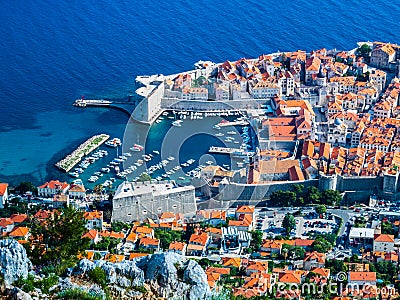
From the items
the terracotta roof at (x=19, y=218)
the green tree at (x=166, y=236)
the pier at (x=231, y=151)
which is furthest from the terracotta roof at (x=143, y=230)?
the pier at (x=231, y=151)

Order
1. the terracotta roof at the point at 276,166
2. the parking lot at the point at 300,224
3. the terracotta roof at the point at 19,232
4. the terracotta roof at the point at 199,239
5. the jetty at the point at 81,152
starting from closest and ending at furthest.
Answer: the terracotta roof at the point at 19,232 → the terracotta roof at the point at 199,239 → the parking lot at the point at 300,224 → the terracotta roof at the point at 276,166 → the jetty at the point at 81,152

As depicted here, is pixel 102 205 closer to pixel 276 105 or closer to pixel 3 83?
pixel 276 105

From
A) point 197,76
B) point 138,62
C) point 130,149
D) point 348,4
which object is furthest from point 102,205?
point 348,4

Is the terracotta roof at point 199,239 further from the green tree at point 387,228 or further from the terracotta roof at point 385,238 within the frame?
the green tree at point 387,228

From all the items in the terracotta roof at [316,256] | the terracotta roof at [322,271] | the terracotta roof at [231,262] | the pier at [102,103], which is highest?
the pier at [102,103]

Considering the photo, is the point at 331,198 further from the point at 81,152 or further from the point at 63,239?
the point at 63,239

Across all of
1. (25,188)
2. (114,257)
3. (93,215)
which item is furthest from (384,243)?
(25,188)

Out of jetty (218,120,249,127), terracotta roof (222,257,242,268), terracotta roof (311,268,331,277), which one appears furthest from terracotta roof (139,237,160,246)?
jetty (218,120,249,127)

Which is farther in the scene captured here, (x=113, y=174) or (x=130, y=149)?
(x=130, y=149)
